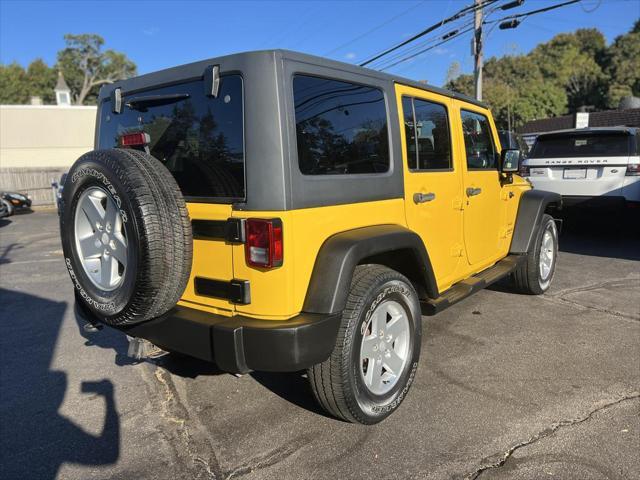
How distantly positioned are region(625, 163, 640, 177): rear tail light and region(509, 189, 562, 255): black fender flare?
3067 millimetres

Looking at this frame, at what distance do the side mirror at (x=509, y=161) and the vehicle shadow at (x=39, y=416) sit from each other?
151 inches

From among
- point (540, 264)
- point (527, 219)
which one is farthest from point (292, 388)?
point (540, 264)

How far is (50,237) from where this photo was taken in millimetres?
11273

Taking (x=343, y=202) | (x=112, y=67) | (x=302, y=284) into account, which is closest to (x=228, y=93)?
(x=343, y=202)

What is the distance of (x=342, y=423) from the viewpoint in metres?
2.88

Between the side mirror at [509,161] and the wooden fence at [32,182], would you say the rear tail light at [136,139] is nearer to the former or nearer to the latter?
the side mirror at [509,161]

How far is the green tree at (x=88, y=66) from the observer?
58728 millimetres

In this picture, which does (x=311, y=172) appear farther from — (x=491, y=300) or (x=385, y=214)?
(x=491, y=300)

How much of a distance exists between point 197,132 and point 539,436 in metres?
2.59

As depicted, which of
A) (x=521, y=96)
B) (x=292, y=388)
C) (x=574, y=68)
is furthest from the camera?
(x=574, y=68)

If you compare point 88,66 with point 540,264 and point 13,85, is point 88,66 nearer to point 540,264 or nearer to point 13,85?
point 13,85

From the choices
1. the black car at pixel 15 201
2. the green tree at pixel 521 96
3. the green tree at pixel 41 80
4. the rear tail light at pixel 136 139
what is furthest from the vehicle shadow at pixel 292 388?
the green tree at pixel 41 80

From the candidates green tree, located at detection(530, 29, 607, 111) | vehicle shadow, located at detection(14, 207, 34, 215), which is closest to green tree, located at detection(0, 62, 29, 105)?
vehicle shadow, located at detection(14, 207, 34, 215)

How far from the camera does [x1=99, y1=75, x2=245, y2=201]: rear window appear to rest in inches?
95.0
